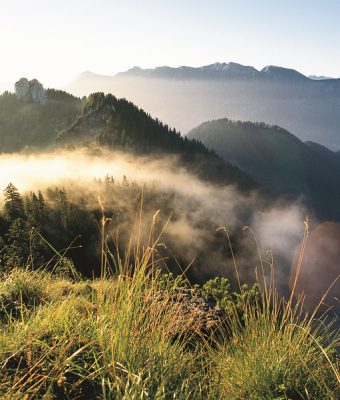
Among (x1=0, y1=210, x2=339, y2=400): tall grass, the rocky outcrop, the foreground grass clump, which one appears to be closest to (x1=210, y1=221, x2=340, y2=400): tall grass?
(x1=0, y1=210, x2=339, y2=400): tall grass

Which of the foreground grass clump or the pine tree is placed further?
the pine tree

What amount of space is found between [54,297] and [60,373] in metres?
2.84

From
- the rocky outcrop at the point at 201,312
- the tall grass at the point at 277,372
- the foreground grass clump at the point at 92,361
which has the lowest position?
the rocky outcrop at the point at 201,312

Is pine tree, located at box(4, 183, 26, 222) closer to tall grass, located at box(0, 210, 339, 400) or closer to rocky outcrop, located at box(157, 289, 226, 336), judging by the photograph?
rocky outcrop, located at box(157, 289, 226, 336)

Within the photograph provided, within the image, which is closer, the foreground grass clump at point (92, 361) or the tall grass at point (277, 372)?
the foreground grass clump at point (92, 361)

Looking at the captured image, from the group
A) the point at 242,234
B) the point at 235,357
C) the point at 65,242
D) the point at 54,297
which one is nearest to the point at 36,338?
the point at 235,357

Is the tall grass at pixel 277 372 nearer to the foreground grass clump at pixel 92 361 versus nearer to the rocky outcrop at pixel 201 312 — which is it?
the foreground grass clump at pixel 92 361

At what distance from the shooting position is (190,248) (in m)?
141

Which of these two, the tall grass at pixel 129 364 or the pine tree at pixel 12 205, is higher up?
the tall grass at pixel 129 364

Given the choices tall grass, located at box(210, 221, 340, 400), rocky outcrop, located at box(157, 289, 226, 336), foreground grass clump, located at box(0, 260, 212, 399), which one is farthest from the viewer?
rocky outcrop, located at box(157, 289, 226, 336)

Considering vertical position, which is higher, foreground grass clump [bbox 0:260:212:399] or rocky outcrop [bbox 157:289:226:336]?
foreground grass clump [bbox 0:260:212:399]

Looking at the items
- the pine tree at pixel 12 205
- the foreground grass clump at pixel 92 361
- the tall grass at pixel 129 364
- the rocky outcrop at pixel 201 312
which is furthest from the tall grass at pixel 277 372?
the pine tree at pixel 12 205

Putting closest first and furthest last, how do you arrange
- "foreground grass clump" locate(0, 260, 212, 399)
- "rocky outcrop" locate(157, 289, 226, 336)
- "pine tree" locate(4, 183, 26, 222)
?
"foreground grass clump" locate(0, 260, 212, 399) → "rocky outcrop" locate(157, 289, 226, 336) → "pine tree" locate(4, 183, 26, 222)

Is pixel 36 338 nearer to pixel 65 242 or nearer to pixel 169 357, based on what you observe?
pixel 169 357
